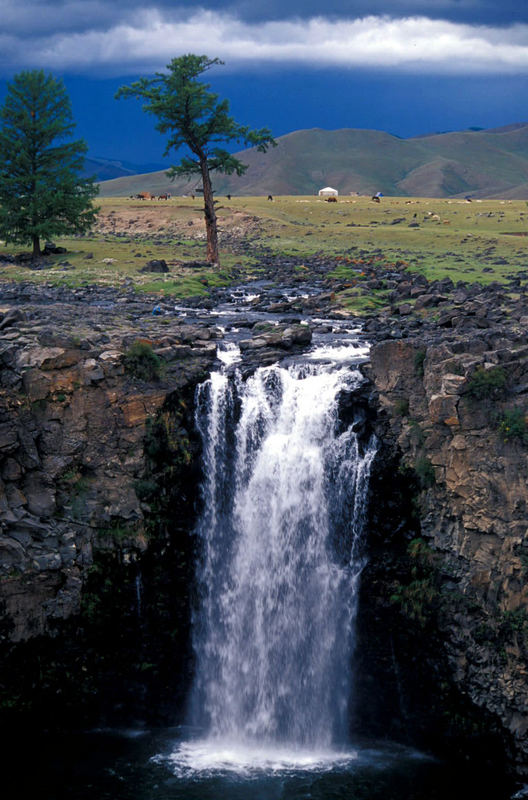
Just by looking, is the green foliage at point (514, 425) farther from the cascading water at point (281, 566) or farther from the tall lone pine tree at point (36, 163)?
the tall lone pine tree at point (36, 163)

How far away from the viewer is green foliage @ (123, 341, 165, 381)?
26.3 meters

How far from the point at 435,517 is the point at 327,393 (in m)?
5.65

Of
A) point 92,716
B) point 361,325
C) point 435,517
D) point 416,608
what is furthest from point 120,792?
point 361,325

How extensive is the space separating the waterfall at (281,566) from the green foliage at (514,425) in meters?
4.71

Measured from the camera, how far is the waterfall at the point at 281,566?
2520 cm

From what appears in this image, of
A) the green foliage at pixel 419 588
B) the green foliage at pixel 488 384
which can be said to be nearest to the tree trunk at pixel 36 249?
the green foliage at pixel 419 588

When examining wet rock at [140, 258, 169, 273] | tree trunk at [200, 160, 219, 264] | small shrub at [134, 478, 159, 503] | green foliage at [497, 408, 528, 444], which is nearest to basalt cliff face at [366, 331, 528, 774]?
green foliage at [497, 408, 528, 444]

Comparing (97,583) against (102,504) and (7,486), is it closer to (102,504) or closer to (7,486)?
(102,504)

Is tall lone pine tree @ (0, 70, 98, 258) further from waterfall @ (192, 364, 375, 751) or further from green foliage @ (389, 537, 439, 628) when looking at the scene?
green foliage @ (389, 537, 439, 628)

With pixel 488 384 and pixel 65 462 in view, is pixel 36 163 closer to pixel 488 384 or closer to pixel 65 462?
pixel 65 462

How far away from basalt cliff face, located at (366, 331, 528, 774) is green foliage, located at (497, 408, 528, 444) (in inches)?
1.2

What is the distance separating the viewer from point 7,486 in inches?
962

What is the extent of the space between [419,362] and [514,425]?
402 centimetres

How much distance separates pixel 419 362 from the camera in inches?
985
